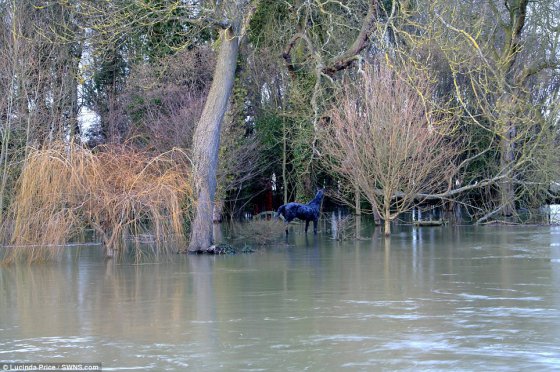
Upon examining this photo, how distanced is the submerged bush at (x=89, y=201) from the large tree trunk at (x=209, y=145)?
1.16 metres

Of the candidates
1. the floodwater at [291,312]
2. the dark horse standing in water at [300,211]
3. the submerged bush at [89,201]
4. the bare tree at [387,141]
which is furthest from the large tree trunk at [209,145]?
the dark horse standing in water at [300,211]

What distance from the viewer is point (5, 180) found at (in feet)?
77.4

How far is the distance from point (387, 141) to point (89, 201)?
930 centimetres

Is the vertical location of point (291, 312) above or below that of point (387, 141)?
below

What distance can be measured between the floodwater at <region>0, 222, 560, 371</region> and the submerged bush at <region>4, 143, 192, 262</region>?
706 millimetres

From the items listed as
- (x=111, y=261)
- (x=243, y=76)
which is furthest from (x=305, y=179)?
(x=111, y=261)

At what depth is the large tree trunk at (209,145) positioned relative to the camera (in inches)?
747

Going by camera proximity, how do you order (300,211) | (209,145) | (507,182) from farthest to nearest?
(507,182)
(300,211)
(209,145)

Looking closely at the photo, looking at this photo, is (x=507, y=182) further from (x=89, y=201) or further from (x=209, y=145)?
(x=89, y=201)

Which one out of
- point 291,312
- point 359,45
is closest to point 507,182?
point 359,45

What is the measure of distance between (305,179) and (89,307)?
1976cm

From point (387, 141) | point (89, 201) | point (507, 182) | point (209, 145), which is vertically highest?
point (387, 141)

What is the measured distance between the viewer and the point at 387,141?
901 inches

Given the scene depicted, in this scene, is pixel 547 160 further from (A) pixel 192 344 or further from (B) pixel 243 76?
(A) pixel 192 344
